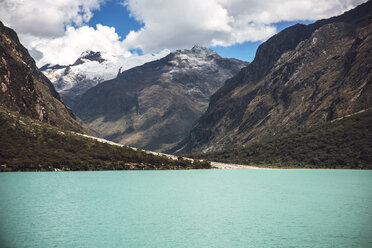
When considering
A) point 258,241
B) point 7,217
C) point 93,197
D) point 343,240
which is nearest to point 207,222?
Result: point 258,241

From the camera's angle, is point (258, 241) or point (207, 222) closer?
point (258, 241)

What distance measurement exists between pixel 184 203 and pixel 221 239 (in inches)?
1534

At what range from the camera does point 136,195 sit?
383ft

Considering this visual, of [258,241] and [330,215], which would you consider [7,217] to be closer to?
[258,241]

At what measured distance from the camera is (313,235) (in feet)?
Result: 209

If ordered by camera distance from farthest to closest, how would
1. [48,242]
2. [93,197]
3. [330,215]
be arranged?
1. [93,197]
2. [330,215]
3. [48,242]

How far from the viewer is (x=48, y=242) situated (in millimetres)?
56281

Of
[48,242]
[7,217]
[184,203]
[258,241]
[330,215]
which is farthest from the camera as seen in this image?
[184,203]

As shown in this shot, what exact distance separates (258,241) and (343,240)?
43.0 ft

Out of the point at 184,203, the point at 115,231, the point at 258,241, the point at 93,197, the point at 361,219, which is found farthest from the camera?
the point at 93,197

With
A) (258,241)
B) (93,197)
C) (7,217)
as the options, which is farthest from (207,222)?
(93,197)

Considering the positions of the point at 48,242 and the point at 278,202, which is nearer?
the point at 48,242

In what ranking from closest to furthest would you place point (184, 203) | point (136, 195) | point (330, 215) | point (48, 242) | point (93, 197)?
point (48, 242), point (330, 215), point (184, 203), point (93, 197), point (136, 195)

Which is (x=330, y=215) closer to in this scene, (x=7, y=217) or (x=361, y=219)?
(x=361, y=219)
